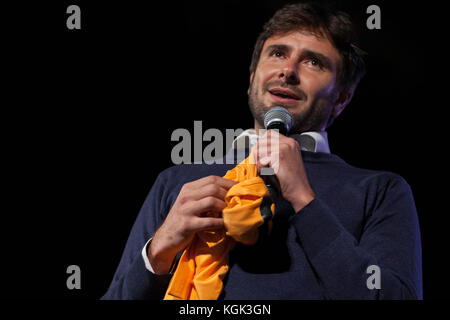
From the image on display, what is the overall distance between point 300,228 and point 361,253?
17cm

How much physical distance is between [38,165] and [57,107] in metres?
0.34

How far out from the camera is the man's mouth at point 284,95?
1573mm

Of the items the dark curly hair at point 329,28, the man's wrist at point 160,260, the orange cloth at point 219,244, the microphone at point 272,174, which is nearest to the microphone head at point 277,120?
the microphone at point 272,174

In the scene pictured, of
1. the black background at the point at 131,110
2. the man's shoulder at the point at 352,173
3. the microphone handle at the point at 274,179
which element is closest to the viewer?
the microphone handle at the point at 274,179

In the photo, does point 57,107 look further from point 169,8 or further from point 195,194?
point 195,194

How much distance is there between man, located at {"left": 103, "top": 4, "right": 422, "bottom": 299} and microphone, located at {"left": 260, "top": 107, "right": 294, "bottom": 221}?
1.1 inches

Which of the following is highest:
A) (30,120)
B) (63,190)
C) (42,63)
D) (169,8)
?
(169,8)

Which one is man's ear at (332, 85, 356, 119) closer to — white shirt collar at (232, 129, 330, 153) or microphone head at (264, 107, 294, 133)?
white shirt collar at (232, 129, 330, 153)

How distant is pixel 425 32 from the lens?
217cm

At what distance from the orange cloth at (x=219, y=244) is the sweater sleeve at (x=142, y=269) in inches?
5.2

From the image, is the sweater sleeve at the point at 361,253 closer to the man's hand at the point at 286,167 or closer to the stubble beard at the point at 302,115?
the man's hand at the point at 286,167

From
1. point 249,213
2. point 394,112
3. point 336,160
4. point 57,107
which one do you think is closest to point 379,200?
point 336,160

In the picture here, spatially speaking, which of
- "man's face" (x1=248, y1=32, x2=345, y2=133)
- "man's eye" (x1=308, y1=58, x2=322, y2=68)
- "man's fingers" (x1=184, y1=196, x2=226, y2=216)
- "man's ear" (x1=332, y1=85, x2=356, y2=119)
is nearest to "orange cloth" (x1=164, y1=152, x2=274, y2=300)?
"man's fingers" (x1=184, y1=196, x2=226, y2=216)

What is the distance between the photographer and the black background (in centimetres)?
215
